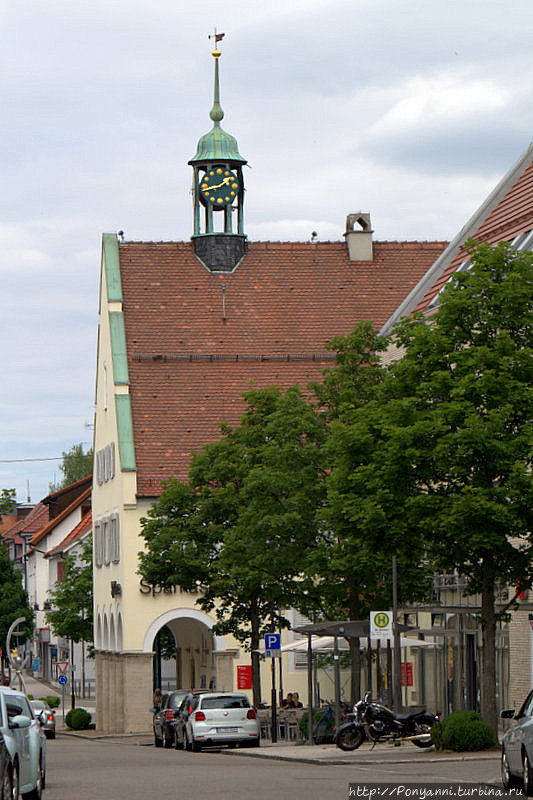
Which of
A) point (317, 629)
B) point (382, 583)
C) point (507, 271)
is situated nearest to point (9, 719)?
point (507, 271)

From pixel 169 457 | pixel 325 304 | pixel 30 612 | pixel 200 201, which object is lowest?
pixel 30 612

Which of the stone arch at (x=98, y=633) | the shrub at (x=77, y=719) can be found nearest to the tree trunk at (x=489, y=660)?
the shrub at (x=77, y=719)

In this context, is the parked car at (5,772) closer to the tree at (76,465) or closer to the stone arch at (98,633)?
the stone arch at (98,633)

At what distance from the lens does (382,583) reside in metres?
35.2

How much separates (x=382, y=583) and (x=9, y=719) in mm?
18783

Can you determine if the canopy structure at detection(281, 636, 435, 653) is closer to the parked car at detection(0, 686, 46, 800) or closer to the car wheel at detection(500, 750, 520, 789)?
the parked car at detection(0, 686, 46, 800)

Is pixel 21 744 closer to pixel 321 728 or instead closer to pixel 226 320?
pixel 321 728

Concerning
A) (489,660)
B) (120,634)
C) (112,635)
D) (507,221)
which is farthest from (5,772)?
(112,635)

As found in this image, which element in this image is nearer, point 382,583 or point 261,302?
point 382,583

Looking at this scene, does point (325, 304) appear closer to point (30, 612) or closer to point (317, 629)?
point (317, 629)

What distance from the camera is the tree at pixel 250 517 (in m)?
35.6

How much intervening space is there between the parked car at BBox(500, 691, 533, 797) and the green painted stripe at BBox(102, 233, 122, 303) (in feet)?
145

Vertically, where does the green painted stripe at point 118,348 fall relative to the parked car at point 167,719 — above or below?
above

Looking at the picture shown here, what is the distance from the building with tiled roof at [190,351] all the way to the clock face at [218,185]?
49 mm
